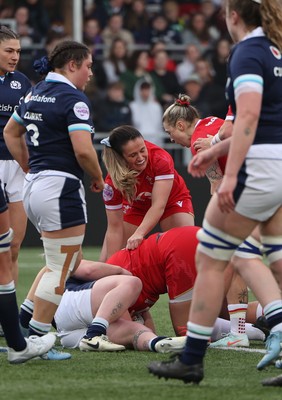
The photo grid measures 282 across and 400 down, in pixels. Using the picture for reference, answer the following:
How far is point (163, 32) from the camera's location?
18141mm

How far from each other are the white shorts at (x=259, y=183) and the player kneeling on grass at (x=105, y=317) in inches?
61.7

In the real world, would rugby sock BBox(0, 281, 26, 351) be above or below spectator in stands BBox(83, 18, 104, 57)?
below

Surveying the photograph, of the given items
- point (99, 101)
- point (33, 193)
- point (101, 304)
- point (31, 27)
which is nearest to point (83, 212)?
point (33, 193)

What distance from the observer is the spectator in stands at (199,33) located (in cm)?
1825

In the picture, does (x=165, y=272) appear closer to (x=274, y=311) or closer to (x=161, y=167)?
(x=161, y=167)

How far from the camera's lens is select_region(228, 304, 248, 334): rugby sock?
6840mm

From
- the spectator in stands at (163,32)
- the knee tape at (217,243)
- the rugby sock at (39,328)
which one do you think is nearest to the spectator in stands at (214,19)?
the spectator in stands at (163,32)

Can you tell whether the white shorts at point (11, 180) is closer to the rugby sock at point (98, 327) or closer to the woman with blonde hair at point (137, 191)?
the woman with blonde hair at point (137, 191)

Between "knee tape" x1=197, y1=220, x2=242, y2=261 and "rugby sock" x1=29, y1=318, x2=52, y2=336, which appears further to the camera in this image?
"rugby sock" x1=29, y1=318, x2=52, y2=336

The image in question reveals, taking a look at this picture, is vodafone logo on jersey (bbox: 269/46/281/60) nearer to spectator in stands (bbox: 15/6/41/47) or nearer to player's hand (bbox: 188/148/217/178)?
player's hand (bbox: 188/148/217/178)

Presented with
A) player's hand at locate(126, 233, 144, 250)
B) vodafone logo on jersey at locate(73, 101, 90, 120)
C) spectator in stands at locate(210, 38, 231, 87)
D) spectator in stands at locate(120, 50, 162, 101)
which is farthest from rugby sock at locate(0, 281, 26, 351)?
spectator in stands at locate(210, 38, 231, 87)

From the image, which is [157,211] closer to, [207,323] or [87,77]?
[87,77]

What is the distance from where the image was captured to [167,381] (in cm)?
541

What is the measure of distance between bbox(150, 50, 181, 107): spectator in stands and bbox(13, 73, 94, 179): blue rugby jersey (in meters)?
10.5
